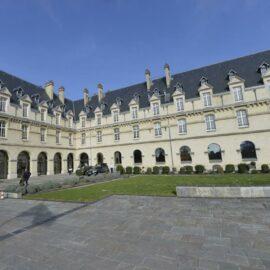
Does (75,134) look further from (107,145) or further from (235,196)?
(235,196)

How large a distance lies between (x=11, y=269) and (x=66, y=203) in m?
6.09

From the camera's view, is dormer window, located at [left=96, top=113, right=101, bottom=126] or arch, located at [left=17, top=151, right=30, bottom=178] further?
dormer window, located at [left=96, top=113, right=101, bottom=126]

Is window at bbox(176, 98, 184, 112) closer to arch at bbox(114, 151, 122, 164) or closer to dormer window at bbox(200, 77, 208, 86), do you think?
dormer window at bbox(200, 77, 208, 86)

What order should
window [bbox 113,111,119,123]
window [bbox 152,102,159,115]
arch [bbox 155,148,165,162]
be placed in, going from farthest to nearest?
window [bbox 113,111,119,123] < window [bbox 152,102,159,115] < arch [bbox 155,148,165,162]

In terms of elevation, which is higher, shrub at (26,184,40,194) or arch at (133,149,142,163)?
arch at (133,149,142,163)

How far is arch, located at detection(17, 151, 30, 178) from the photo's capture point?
25495 mm

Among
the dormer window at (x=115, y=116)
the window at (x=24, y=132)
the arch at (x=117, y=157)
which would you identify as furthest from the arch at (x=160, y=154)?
the window at (x=24, y=132)

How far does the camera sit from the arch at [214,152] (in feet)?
83.4

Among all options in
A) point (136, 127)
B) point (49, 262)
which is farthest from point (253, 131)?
point (49, 262)

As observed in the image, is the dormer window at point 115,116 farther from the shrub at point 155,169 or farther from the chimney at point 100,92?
the shrub at point 155,169


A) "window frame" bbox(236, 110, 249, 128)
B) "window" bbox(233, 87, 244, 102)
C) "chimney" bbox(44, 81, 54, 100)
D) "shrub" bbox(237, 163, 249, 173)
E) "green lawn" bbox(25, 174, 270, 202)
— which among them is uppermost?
"chimney" bbox(44, 81, 54, 100)

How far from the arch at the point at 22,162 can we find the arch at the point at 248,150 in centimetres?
2968

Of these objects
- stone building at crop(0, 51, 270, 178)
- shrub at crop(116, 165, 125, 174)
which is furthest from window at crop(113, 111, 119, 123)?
shrub at crop(116, 165, 125, 174)

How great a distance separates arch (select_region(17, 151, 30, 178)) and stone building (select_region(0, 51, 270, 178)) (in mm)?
136
